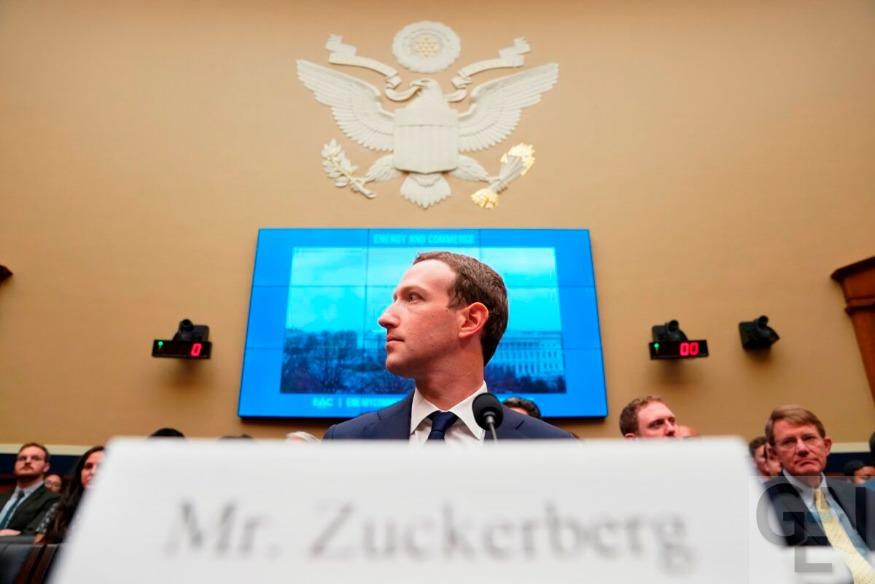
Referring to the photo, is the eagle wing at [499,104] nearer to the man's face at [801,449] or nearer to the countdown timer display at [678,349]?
the countdown timer display at [678,349]

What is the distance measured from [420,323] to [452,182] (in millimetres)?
4418

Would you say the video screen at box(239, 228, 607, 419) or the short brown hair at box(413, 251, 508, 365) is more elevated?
the video screen at box(239, 228, 607, 419)

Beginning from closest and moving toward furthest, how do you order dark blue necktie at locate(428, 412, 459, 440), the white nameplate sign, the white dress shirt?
the white nameplate sign < dark blue necktie at locate(428, 412, 459, 440) < the white dress shirt

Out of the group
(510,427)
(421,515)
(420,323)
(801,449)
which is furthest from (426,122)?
(421,515)

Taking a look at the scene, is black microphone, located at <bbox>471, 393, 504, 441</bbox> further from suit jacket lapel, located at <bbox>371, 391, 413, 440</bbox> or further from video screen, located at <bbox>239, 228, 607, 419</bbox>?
video screen, located at <bbox>239, 228, 607, 419</bbox>

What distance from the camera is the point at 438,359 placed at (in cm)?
112

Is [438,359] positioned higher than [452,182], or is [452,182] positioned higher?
[452,182]

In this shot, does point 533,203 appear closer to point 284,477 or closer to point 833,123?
point 833,123

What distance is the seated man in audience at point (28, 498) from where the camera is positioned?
3121mm

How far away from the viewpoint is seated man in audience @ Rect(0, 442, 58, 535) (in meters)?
3.12

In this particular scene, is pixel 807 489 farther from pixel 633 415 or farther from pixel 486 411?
pixel 486 411

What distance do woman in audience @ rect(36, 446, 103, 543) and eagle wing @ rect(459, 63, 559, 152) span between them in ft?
13.7

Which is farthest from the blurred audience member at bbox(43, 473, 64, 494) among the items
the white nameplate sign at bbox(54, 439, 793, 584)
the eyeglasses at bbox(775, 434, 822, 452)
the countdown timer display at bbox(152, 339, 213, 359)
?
the eyeglasses at bbox(775, 434, 822, 452)

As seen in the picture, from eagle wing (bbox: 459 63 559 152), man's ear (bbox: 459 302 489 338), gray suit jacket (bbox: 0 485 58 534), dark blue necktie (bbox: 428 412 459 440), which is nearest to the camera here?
dark blue necktie (bbox: 428 412 459 440)
